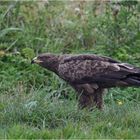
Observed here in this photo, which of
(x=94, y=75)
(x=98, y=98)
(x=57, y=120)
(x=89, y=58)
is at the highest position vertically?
(x=89, y=58)

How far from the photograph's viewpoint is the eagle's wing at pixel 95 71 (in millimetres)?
8047

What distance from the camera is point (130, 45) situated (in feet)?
37.4

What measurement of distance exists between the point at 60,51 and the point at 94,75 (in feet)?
11.0

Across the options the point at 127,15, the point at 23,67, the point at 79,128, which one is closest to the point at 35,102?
the point at 79,128

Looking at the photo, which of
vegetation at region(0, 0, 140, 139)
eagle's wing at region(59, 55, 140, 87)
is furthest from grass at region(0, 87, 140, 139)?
eagle's wing at region(59, 55, 140, 87)

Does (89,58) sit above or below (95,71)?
above

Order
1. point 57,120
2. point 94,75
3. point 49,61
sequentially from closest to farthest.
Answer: point 57,120 < point 94,75 < point 49,61

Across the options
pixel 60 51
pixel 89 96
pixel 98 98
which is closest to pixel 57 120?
pixel 89 96

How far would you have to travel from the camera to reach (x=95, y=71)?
8.18 m

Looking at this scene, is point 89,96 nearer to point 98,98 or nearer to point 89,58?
point 98,98

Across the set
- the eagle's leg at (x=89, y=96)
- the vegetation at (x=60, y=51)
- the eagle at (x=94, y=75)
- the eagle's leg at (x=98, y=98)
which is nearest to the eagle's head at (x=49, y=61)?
the eagle at (x=94, y=75)

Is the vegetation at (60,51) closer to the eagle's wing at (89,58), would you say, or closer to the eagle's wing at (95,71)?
the eagle's wing at (95,71)

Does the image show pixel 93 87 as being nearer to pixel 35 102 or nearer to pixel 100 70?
pixel 100 70

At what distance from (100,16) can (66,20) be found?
78 cm
